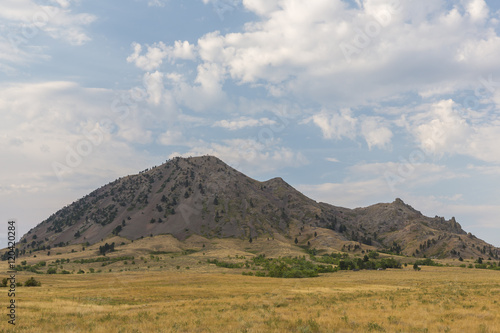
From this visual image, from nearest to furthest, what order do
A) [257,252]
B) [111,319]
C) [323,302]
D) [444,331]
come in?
[444,331] → [111,319] → [323,302] → [257,252]

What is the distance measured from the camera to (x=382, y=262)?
132m

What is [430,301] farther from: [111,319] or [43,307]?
[43,307]

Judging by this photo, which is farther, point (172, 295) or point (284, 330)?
point (172, 295)

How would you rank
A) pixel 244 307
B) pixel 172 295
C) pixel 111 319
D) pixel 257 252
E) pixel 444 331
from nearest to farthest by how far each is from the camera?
pixel 444 331
pixel 111 319
pixel 244 307
pixel 172 295
pixel 257 252

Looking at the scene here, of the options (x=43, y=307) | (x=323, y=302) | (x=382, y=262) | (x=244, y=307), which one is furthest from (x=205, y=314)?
(x=382, y=262)

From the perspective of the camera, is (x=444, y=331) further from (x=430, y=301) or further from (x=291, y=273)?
(x=291, y=273)

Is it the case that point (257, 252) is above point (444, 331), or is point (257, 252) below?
below

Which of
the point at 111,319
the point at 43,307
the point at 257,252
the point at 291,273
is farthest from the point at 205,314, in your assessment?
the point at 257,252

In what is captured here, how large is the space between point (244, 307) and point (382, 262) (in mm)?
112504

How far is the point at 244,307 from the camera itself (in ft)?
111

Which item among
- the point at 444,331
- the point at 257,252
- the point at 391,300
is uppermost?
the point at 444,331

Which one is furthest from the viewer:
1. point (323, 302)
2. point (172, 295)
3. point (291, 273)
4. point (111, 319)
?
point (291, 273)

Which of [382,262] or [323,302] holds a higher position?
[323,302]

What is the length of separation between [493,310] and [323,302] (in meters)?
14.8
